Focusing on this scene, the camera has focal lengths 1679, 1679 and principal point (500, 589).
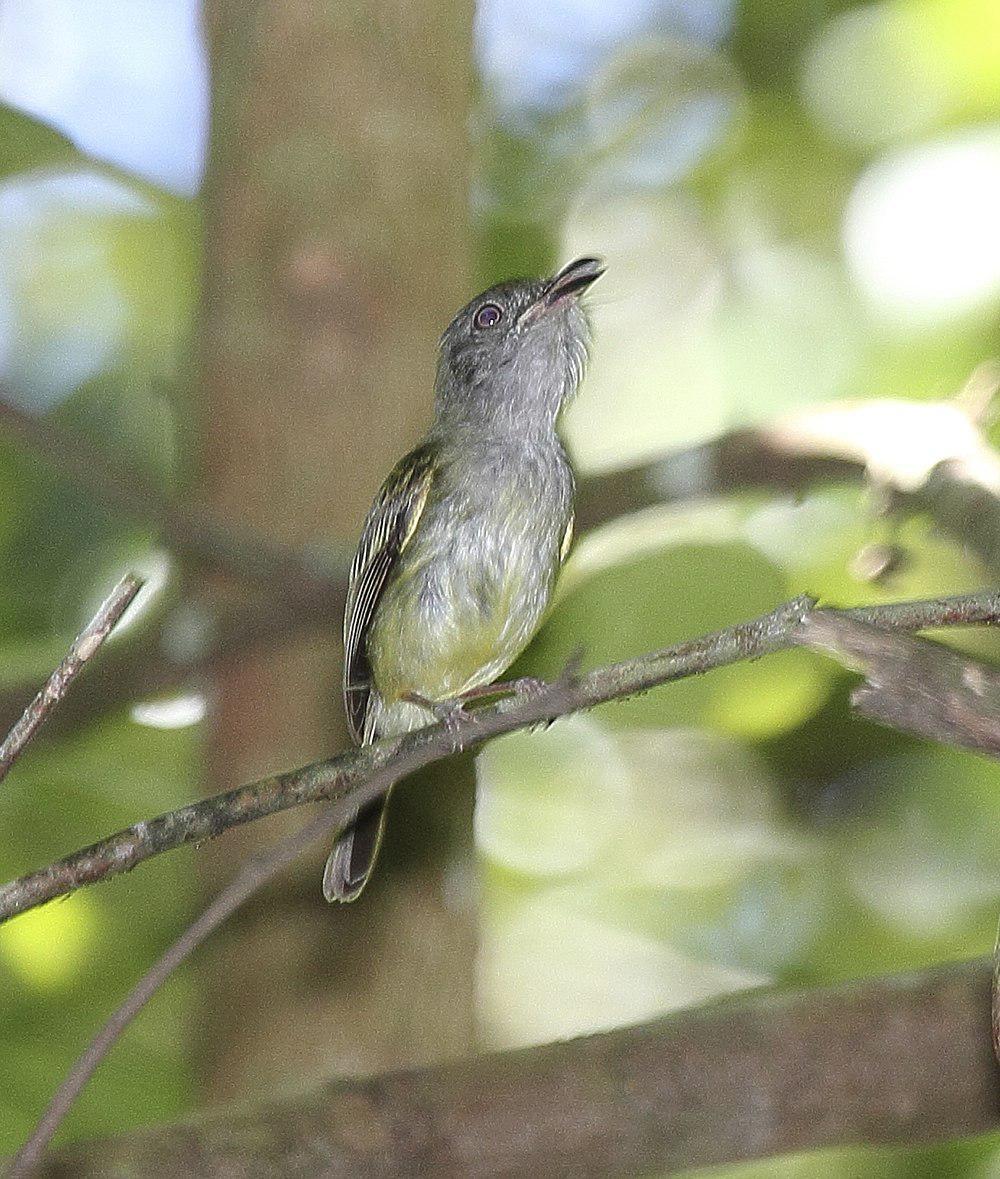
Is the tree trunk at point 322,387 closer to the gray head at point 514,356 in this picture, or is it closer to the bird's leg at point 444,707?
the gray head at point 514,356

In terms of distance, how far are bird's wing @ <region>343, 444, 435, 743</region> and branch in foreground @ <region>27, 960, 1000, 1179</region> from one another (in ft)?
3.46

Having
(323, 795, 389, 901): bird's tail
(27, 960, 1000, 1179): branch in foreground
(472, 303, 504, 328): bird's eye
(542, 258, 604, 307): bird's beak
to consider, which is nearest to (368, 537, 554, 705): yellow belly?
(323, 795, 389, 901): bird's tail

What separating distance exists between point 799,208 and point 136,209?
233 centimetres

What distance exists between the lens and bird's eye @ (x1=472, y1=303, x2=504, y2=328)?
447cm

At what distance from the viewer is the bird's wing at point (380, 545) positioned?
3822mm

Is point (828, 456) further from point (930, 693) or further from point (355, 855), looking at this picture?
point (930, 693)

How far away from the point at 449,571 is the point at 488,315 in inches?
36.2

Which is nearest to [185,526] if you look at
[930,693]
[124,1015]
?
[124,1015]

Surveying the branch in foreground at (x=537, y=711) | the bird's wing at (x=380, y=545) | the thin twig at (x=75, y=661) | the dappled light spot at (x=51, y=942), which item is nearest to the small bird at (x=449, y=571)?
the bird's wing at (x=380, y=545)

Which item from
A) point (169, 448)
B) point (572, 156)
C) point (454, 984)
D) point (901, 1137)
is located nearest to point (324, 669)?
point (454, 984)

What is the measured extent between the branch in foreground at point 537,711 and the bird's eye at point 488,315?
2461mm

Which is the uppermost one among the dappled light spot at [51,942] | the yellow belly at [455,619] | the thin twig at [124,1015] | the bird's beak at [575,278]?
the thin twig at [124,1015]

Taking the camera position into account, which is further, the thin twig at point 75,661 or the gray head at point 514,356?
the gray head at point 514,356

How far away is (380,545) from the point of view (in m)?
3.82
